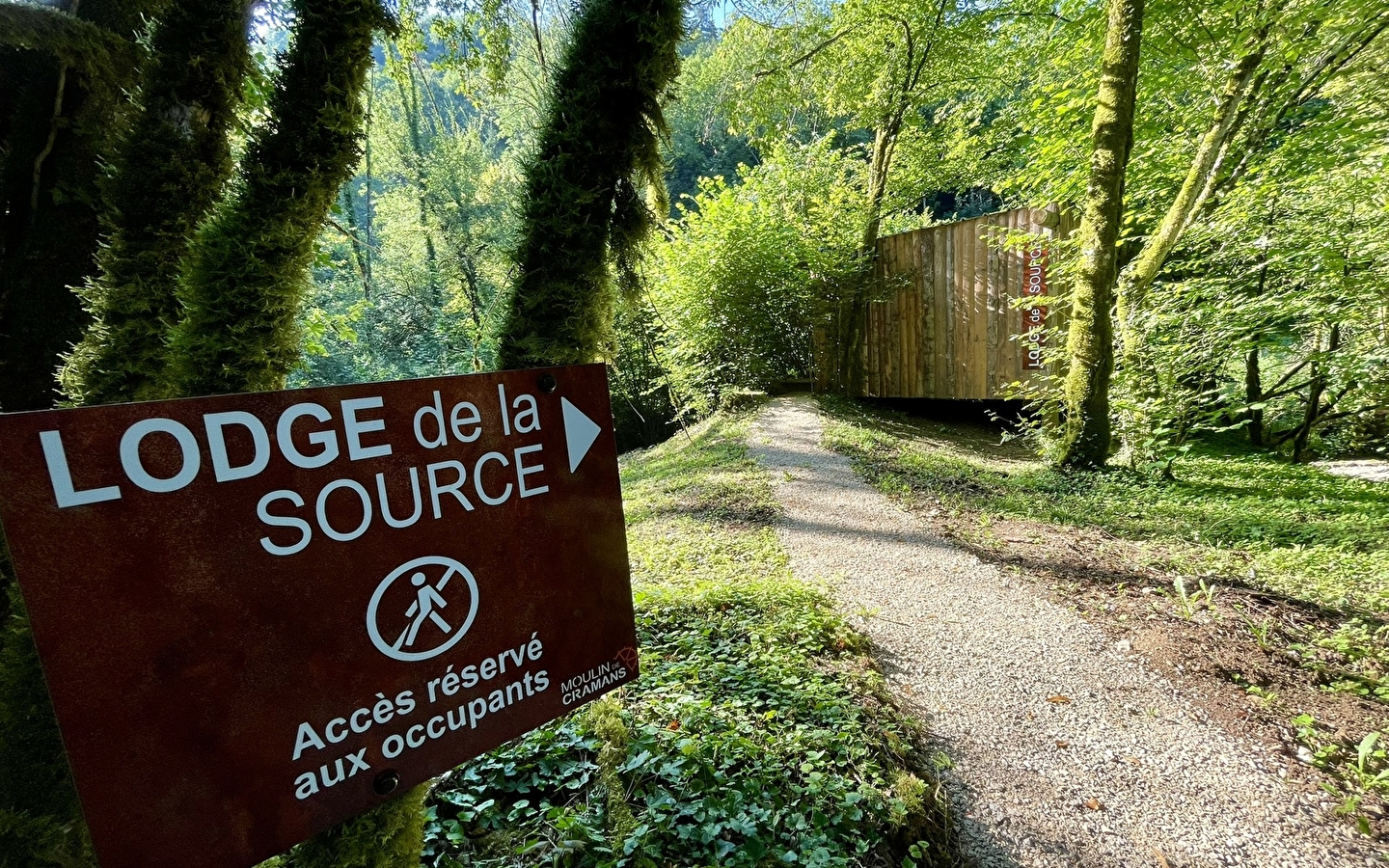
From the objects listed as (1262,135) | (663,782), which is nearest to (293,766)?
(663,782)

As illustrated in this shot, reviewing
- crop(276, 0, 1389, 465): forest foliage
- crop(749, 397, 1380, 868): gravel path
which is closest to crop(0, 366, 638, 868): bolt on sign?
crop(276, 0, 1389, 465): forest foliage

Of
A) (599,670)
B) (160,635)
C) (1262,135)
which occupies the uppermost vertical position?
(1262,135)

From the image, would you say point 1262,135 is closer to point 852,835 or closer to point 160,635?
point 852,835

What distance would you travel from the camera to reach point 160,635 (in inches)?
32.8

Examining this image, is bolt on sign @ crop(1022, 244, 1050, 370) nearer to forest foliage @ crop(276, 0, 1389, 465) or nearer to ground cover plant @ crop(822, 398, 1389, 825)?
forest foliage @ crop(276, 0, 1389, 465)

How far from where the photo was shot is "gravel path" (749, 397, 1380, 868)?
6.56ft

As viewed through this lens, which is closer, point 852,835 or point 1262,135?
point 852,835

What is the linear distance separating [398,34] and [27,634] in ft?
5.37

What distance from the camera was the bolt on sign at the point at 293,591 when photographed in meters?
0.79

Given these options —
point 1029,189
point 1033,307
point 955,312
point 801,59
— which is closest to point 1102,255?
point 1033,307

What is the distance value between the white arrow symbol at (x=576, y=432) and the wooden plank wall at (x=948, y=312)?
828 centimetres

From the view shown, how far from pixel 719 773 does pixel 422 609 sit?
4.36ft

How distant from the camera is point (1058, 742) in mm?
2471

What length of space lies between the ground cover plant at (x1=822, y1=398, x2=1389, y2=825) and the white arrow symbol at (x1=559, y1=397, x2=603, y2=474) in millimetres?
3001
